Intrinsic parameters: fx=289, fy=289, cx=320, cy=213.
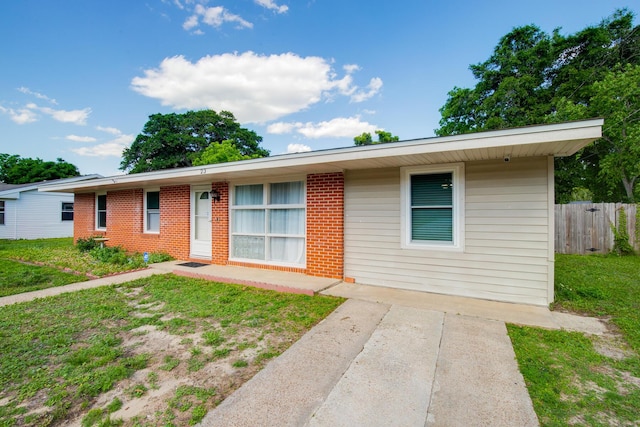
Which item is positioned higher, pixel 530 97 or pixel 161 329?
pixel 530 97

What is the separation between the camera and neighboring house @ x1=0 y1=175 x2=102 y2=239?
15492 mm

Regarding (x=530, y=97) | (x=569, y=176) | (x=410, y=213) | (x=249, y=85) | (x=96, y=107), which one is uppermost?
(x=249, y=85)

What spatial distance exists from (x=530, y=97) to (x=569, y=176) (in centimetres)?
501

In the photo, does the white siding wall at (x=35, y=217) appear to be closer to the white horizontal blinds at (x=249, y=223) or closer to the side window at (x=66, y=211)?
the side window at (x=66, y=211)

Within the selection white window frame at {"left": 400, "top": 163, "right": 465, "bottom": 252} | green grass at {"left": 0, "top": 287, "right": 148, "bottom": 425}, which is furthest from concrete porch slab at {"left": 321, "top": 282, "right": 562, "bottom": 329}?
green grass at {"left": 0, "top": 287, "right": 148, "bottom": 425}

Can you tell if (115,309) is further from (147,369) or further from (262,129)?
(262,129)

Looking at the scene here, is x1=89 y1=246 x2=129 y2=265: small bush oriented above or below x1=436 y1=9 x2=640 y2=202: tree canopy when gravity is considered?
below

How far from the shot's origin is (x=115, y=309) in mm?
4270

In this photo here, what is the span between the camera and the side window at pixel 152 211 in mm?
9211

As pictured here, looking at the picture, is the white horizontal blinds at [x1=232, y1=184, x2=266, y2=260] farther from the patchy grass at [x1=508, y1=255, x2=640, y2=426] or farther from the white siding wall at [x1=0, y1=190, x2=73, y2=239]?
the white siding wall at [x1=0, y1=190, x2=73, y2=239]

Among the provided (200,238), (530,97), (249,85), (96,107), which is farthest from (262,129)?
(200,238)

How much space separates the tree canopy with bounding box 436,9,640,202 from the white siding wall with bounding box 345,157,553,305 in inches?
486

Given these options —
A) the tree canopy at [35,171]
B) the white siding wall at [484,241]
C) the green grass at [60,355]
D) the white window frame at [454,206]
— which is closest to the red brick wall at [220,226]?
the green grass at [60,355]

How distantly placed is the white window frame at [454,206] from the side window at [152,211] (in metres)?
7.70
